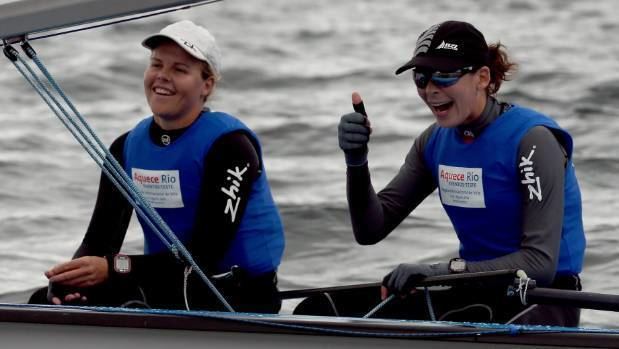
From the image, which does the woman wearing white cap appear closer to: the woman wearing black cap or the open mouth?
the woman wearing black cap

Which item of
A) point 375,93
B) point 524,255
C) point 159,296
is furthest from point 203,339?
point 375,93

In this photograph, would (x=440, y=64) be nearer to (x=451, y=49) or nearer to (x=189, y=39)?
(x=451, y=49)

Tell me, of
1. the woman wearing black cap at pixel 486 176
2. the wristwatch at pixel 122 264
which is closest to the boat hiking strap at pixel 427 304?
the woman wearing black cap at pixel 486 176

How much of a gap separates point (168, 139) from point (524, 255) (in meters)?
1.02

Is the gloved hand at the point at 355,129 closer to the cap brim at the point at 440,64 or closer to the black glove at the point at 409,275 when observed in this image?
the cap brim at the point at 440,64

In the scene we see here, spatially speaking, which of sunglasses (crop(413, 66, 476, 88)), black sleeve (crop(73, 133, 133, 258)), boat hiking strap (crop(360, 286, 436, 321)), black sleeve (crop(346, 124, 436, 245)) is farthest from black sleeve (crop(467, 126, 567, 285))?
black sleeve (crop(73, 133, 133, 258))

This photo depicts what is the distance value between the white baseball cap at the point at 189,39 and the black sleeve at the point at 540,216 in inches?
35.0

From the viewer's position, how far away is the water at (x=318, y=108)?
6.91m

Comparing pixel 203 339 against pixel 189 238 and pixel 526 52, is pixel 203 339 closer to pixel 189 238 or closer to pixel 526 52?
pixel 189 238

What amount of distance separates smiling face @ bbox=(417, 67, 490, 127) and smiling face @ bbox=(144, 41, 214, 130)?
62 cm

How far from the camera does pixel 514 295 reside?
3641 mm

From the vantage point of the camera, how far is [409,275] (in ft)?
12.2

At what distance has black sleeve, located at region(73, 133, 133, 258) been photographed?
13.8ft

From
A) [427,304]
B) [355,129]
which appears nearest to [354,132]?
[355,129]
